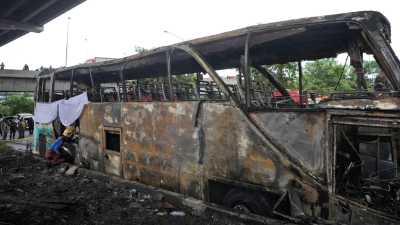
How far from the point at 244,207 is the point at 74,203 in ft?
12.1

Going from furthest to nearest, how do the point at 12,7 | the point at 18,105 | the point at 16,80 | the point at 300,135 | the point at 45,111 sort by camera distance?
1. the point at 18,105
2. the point at 16,80
3. the point at 12,7
4. the point at 45,111
5. the point at 300,135

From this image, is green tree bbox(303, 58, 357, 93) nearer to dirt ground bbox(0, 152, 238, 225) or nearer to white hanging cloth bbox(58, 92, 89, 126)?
white hanging cloth bbox(58, 92, 89, 126)

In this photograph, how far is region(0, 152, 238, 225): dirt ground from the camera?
5.16 metres

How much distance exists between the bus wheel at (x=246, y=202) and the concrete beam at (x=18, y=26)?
13794 millimetres

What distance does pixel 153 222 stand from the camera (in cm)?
506

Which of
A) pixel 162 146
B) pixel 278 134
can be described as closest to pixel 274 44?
pixel 278 134

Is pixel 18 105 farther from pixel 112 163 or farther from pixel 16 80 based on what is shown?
pixel 112 163

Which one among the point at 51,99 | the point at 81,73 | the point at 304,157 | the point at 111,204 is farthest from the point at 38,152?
the point at 304,157

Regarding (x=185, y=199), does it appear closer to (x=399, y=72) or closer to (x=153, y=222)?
(x=153, y=222)

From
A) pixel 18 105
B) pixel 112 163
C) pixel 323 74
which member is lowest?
pixel 112 163

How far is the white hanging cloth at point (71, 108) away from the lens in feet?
29.2

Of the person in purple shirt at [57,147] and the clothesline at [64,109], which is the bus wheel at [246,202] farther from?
the person in purple shirt at [57,147]

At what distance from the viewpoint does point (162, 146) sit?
20.7 feet

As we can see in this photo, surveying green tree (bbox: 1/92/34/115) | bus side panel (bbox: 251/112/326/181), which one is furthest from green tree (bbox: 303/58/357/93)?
green tree (bbox: 1/92/34/115)
